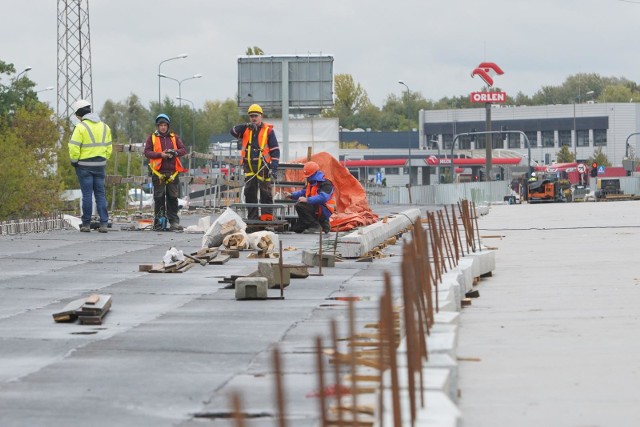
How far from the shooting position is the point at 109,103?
7441 inches

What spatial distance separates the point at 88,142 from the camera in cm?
2333

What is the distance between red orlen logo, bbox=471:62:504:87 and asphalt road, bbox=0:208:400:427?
8239cm

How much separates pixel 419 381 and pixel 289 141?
40878mm

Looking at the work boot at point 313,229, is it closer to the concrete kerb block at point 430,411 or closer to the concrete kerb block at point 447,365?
the concrete kerb block at point 447,365

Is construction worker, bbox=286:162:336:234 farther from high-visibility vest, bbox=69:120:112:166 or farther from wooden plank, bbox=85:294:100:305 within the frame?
wooden plank, bbox=85:294:100:305

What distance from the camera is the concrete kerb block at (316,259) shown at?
53.7ft

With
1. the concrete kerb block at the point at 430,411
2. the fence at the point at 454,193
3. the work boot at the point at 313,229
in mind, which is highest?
the concrete kerb block at the point at 430,411

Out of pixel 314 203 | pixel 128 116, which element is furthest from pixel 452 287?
pixel 128 116

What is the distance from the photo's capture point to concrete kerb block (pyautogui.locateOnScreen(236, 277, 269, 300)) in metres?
12.4

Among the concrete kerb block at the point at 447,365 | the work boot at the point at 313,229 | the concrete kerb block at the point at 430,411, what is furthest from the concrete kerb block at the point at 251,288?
the work boot at the point at 313,229

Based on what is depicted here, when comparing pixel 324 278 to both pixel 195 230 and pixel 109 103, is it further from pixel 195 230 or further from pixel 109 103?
pixel 109 103

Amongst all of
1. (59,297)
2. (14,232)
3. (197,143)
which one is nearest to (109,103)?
(197,143)

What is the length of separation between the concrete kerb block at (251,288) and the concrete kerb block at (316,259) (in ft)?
12.4

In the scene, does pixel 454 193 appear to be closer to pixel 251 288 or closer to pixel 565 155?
pixel 251 288
